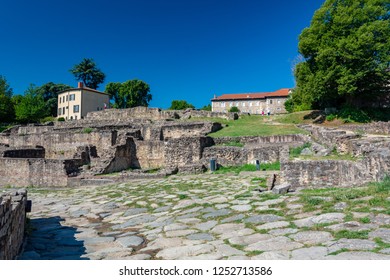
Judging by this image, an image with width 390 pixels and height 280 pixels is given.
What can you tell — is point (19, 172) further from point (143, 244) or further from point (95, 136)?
point (143, 244)

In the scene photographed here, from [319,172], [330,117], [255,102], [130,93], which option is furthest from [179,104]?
[319,172]

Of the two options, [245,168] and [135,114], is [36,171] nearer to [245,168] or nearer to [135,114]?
[245,168]

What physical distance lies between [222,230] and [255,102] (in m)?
71.1

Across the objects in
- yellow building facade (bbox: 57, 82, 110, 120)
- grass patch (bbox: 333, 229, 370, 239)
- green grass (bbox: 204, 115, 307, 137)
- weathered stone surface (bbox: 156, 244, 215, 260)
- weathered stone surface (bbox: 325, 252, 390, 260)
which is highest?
yellow building facade (bbox: 57, 82, 110, 120)

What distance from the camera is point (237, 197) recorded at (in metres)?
7.62

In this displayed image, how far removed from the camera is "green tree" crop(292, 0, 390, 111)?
2447 cm

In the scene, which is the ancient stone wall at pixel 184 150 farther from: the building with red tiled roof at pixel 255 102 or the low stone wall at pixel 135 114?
the building with red tiled roof at pixel 255 102

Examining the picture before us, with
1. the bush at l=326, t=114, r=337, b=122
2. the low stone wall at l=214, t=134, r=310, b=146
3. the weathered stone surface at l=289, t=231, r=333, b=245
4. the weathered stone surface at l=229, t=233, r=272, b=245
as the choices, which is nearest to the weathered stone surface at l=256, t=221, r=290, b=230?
the weathered stone surface at l=229, t=233, r=272, b=245

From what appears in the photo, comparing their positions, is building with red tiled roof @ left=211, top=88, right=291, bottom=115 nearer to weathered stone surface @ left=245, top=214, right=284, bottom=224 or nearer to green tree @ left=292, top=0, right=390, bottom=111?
green tree @ left=292, top=0, right=390, bottom=111

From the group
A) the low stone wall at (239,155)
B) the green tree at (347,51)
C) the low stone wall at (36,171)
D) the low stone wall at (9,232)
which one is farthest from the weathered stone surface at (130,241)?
the green tree at (347,51)

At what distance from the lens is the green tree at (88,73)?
67.6 meters

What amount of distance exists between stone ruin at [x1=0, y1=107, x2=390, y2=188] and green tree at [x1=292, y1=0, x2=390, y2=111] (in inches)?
275

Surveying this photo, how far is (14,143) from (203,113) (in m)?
18.8

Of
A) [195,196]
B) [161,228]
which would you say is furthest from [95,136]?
[161,228]
